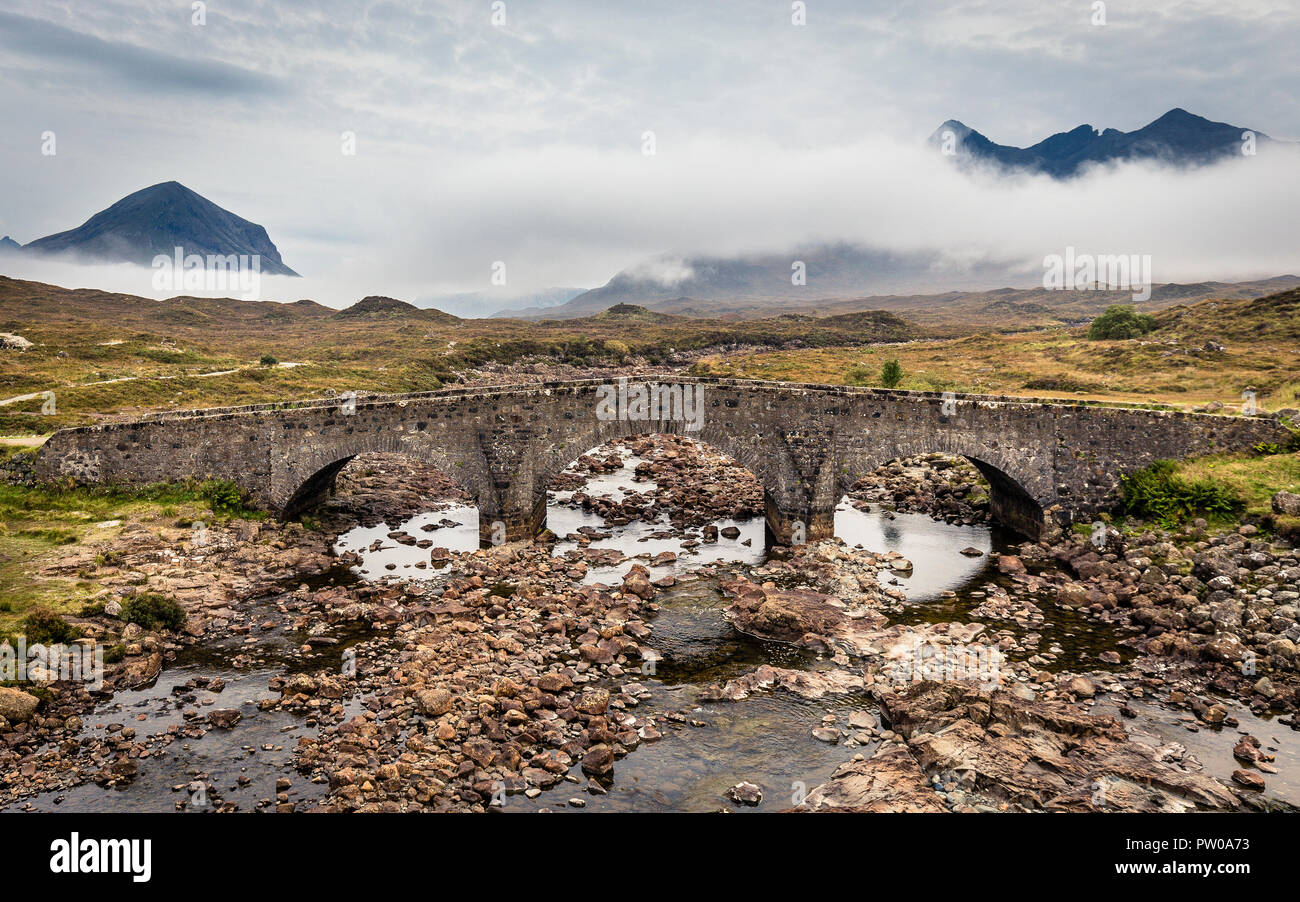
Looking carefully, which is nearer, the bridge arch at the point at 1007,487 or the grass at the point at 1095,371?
the bridge arch at the point at 1007,487

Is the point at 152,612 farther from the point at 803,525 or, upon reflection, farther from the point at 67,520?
the point at 803,525

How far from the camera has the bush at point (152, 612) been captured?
22.8 meters

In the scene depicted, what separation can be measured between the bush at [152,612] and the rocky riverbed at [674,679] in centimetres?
39

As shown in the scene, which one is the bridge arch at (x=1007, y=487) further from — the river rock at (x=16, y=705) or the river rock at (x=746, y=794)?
the river rock at (x=16, y=705)

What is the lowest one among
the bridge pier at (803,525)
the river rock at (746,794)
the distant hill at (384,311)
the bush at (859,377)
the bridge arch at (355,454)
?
the river rock at (746,794)

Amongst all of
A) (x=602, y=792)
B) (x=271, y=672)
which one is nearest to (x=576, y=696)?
(x=602, y=792)

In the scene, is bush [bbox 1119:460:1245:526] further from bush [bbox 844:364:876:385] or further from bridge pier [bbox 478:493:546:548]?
bush [bbox 844:364:876:385]

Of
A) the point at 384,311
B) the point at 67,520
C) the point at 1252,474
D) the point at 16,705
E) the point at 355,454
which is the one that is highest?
the point at 384,311

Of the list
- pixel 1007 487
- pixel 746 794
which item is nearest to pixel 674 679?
pixel 746 794

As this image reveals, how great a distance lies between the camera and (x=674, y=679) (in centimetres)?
2109

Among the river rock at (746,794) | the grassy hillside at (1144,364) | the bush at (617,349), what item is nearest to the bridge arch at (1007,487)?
the grassy hillside at (1144,364)

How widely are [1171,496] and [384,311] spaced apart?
153 metres

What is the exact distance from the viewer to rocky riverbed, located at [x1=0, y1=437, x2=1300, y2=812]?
52.3 feet

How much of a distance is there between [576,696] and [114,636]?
13.7m
